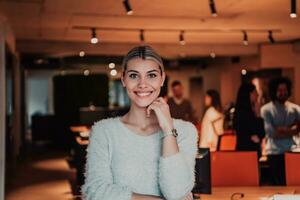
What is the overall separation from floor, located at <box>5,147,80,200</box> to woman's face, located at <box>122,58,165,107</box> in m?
5.35

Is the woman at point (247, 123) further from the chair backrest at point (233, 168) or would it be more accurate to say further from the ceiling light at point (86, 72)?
the ceiling light at point (86, 72)

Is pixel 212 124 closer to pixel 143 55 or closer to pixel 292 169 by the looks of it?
pixel 292 169

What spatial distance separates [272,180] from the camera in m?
4.35

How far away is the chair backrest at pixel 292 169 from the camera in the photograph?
12.6 feet

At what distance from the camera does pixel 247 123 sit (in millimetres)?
5332

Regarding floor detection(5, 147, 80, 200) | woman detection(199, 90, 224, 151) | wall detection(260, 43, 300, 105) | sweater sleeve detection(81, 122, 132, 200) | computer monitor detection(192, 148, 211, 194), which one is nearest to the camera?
sweater sleeve detection(81, 122, 132, 200)

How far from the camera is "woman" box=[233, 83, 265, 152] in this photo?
5.32 meters

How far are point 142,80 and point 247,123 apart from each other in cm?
396

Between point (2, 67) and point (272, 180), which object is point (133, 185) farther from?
point (2, 67)

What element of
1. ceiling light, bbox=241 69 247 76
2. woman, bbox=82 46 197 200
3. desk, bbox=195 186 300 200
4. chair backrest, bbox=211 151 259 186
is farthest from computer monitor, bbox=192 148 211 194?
ceiling light, bbox=241 69 247 76

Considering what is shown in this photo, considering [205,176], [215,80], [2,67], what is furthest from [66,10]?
[215,80]

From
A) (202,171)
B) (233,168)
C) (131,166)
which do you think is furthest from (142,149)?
(233,168)

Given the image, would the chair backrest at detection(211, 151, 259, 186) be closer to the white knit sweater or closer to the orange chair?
the orange chair

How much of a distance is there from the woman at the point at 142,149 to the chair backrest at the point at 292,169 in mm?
2485
